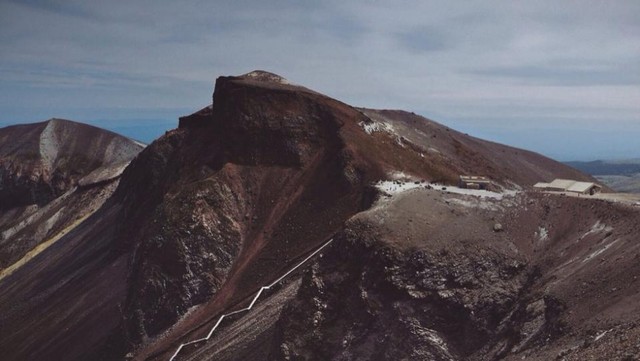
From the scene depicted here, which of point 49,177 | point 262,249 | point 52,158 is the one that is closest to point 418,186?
point 262,249

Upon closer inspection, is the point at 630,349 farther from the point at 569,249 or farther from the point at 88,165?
the point at 88,165

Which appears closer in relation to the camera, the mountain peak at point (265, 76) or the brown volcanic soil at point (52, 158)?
the mountain peak at point (265, 76)

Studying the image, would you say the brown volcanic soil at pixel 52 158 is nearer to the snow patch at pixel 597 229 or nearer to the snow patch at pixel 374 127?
the snow patch at pixel 374 127

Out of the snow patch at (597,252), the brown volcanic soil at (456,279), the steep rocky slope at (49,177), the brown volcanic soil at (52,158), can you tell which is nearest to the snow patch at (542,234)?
the brown volcanic soil at (456,279)

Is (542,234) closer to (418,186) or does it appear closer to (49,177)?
(418,186)

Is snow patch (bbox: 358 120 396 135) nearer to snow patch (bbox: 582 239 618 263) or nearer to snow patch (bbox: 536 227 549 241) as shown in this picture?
snow patch (bbox: 536 227 549 241)

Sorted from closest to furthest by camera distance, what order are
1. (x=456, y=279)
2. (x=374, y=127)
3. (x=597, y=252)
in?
(x=597, y=252)
(x=456, y=279)
(x=374, y=127)

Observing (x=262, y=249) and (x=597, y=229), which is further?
(x=262, y=249)

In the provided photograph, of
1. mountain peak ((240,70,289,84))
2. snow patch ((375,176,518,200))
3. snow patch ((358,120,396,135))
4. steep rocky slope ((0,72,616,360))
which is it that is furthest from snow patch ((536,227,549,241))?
mountain peak ((240,70,289,84))
